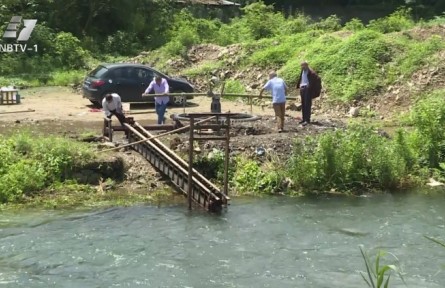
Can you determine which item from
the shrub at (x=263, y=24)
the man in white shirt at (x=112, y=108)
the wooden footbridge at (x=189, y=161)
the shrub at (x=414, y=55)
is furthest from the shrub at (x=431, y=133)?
the shrub at (x=263, y=24)

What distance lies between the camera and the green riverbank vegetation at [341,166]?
15742mm

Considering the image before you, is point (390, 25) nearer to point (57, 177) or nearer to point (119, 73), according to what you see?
point (119, 73)

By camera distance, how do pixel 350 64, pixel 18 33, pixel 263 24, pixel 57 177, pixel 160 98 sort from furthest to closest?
pixel 263 24 → pixel 18 33 → pixel 350 64 → pixel 160 98 → pixel 57 177

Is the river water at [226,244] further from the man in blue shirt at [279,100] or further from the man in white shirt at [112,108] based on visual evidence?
the man in white shirt at [112,108]

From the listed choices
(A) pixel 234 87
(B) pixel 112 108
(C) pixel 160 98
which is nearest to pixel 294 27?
(A) pixel 234 87

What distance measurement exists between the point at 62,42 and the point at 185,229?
22094mm

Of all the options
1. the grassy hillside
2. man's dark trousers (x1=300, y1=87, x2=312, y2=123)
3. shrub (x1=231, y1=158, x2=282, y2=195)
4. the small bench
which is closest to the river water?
shrub (x1=231, y1=158, x2=282, y2=195)

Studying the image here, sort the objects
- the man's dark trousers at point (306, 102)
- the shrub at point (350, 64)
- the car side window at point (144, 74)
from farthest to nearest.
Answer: the shrub at point (350, 64) < the car side window at point (144, 74) < the man's dark trousers at point (306, 102)

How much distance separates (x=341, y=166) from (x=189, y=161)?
3.92 meters

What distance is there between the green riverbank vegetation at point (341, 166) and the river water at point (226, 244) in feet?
2.34

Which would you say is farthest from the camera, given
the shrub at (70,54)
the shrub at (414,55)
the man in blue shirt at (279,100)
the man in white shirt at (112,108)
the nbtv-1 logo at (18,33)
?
the nbtv-1 logo at (18,33)

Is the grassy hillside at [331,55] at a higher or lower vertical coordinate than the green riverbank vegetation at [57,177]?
higher

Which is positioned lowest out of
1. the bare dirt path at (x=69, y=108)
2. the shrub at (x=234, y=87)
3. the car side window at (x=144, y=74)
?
the bare dirt path at (x=69, y=108)

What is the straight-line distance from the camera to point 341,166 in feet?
52.5
